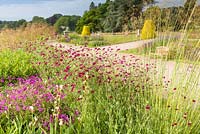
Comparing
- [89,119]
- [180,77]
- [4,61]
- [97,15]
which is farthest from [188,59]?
[97,15]

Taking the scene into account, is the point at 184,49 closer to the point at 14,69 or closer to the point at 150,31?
the point at 14,69

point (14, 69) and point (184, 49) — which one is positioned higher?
point (184, 49)

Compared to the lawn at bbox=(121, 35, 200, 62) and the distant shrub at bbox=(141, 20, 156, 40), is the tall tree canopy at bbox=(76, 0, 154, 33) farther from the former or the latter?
the lawn at bbox=(121, 35, 200, 62)

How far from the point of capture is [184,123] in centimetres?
274

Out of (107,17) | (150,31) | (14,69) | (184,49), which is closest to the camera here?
(184,49)

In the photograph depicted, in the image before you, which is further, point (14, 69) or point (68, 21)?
point (68, 21)

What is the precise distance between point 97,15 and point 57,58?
93.1ft

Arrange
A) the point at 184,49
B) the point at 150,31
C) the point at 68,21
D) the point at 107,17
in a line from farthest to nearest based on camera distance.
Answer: the point at 68,21
the point at 107,17
the point at 150,31
the point at 184,49

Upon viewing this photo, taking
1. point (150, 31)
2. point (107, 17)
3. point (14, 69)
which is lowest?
point (14, 69)

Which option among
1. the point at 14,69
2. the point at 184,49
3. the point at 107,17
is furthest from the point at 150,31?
the point at 107,17

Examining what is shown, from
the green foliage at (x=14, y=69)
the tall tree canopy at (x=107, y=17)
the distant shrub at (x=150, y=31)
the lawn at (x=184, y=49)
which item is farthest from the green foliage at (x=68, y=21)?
the lawn at (x=184, y=49)

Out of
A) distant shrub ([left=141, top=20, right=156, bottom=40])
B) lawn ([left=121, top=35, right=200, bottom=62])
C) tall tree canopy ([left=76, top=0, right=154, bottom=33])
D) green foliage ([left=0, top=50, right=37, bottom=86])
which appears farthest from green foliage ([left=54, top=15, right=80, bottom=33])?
lawn ([left=121, top=35, right=200, bottom=62])

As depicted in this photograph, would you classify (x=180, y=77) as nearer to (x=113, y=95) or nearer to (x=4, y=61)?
(x=113, y=95)

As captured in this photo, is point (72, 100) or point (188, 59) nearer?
point (72, 100)
